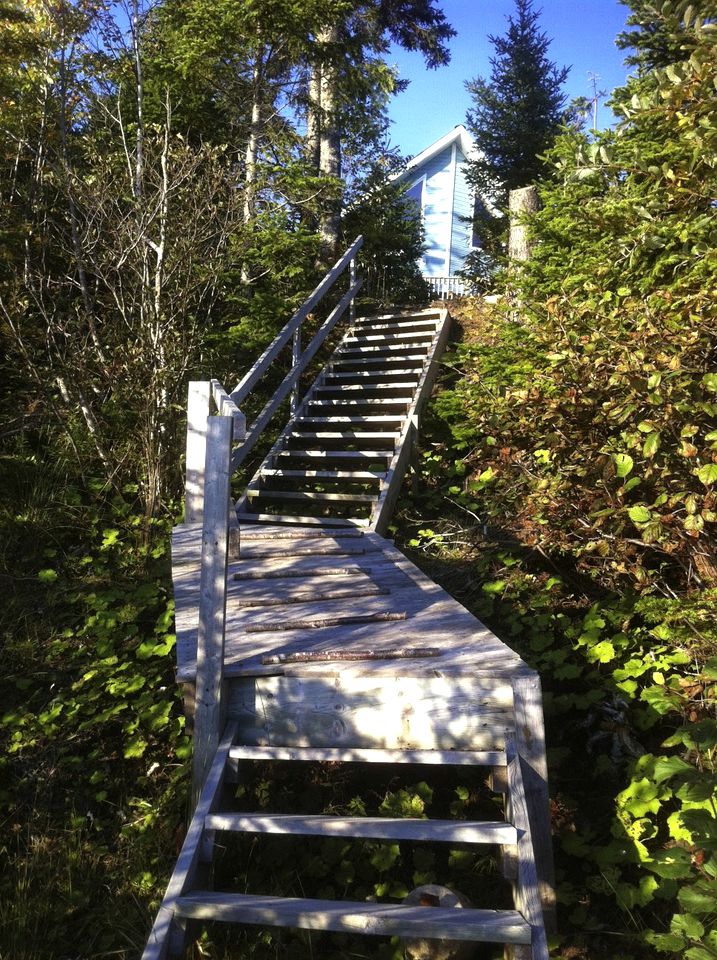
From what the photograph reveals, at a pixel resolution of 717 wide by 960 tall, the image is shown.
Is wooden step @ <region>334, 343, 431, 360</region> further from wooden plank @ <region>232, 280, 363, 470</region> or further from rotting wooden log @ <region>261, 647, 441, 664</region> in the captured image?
rotting wooden log @ <region>261, 647, 441, 664</region>

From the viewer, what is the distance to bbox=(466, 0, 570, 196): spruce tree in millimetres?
15109

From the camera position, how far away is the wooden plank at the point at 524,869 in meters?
1.99

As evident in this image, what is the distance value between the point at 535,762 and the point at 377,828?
2.04 feet

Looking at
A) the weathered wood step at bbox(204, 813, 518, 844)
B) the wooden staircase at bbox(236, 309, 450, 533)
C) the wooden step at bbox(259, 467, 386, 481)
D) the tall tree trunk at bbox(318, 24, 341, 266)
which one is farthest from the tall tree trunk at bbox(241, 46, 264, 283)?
the weathered wood step at bbox(204, 813, 518, 844)

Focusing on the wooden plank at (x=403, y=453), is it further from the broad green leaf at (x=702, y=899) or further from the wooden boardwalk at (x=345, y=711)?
the broad green leaf at (x=702, y=899)

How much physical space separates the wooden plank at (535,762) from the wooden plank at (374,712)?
7 centimetres

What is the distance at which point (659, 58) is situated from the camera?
265 inches

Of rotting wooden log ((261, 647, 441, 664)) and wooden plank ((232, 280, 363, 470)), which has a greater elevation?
wooden plank ((232, 280, 363, 470))

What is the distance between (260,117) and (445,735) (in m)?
10.1

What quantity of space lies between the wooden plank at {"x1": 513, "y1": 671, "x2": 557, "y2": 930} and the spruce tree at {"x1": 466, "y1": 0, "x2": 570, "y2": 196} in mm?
14278

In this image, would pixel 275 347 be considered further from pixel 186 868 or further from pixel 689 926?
pixel 689 926

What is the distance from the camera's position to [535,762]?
2.54 meters

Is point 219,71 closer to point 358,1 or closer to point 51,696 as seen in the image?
point 358,1

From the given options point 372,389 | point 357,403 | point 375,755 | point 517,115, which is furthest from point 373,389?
point 517,115
